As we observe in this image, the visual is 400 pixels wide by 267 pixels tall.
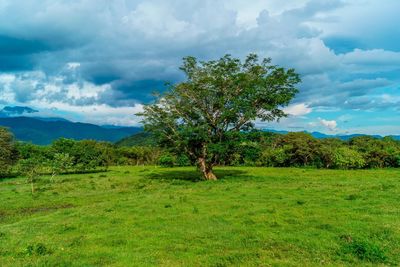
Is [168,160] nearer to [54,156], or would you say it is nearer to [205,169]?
[54,156]

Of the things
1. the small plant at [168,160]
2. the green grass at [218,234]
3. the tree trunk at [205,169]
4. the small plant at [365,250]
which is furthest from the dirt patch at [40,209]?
the small plant at [168,160]

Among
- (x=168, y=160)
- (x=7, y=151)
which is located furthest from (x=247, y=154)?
(x=168, y=160)

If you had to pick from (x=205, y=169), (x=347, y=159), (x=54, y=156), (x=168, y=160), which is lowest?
(x=168, y=160)

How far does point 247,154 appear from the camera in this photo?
43.8 metres

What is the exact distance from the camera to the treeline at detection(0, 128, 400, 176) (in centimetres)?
4418

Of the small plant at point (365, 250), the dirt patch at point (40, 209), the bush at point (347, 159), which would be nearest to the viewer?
the small plant at point (365, 250)

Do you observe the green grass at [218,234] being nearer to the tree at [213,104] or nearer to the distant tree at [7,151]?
the tree at [213,104]

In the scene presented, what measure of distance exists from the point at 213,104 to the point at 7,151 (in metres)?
45.2

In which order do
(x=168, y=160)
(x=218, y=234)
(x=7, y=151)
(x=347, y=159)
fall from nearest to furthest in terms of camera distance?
(x=218, y=234) < (x=7, y=151) < (x=347, y=159) < (x=168, y=160)

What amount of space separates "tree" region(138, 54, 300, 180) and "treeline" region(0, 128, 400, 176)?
2.04 metres

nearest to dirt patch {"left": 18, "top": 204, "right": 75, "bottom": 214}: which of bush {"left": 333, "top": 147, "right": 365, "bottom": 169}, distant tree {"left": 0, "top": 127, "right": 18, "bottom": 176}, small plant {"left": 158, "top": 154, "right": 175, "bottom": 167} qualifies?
distant tree {"left": 0, "top": 127, "right": 18, "bottom": 176}

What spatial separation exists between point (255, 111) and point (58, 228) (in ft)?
95.8

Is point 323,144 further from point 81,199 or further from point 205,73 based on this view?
point 81,199

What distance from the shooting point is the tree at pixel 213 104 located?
4191 centimetres
